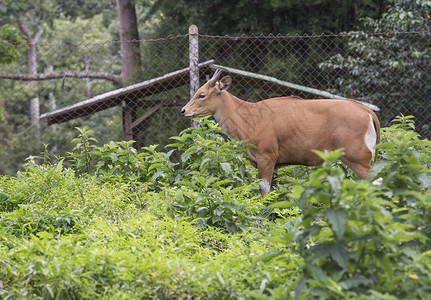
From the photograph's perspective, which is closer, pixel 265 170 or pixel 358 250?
pixel 358 250

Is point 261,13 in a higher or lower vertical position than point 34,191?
higher

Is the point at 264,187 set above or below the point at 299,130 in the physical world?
below

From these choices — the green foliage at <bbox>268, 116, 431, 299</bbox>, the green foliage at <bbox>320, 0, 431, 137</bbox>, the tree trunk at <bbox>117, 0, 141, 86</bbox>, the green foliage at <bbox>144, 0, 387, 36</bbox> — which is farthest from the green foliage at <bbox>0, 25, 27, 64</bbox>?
the green foliage at <bbox>268, 116, 431, 299</bbox>

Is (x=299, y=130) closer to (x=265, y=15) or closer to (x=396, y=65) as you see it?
(x=396, y=65)

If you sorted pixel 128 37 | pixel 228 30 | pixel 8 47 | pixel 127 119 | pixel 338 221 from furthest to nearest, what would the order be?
pixel 128 37
pixel 228 30
pixel 8 47
pixel 127 119
pixel 338 221

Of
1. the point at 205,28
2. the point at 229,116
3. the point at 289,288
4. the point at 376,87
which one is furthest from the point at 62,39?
the point at 289,288

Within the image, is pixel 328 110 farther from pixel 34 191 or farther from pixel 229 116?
pixel 34 191

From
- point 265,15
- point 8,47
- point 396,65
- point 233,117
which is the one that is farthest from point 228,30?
point 233,117

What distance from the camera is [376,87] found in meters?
11.5

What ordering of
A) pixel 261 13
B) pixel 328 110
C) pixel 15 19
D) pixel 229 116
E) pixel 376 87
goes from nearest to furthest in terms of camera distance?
pixel 328 110
pixel 229 116
pixel 376 87
pixel 261 13
pixel 15 19

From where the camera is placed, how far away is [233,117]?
677 cm

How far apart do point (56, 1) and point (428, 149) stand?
3114 centimetres

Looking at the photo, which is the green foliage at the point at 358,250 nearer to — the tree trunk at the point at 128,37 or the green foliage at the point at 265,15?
the green foliage at the point at 265,15

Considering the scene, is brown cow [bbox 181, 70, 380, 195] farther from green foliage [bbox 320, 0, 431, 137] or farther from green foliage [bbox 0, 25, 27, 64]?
green foliage [bbox 0, 25, 27, 64]
